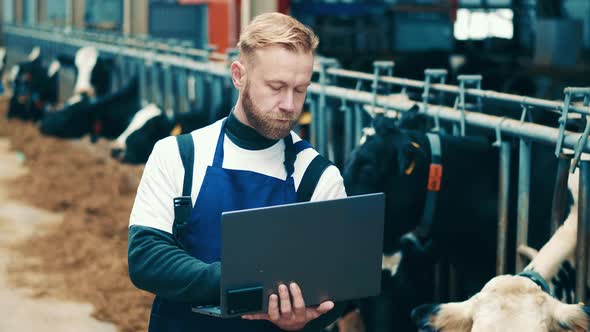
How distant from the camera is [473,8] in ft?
55.0

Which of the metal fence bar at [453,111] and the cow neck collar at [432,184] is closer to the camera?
the metal fence bar at [453,111]

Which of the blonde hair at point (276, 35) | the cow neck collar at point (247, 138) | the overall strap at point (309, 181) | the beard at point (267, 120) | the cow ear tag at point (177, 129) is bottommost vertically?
the cow ear tag at point (177, 129)

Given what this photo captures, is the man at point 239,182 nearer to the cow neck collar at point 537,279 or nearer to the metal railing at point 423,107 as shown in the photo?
the cow neck collar at point 537,279

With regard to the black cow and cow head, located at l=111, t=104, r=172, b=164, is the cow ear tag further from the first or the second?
the black cow

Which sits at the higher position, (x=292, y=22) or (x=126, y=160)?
(x=292, y=22)


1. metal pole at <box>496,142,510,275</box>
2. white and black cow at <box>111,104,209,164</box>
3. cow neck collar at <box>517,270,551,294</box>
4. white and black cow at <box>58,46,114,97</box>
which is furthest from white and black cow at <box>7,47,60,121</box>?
cow neck collar at <box>517,270,551,294</box>

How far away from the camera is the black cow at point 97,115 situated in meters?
9.68

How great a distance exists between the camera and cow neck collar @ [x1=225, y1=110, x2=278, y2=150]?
2105 millimetres

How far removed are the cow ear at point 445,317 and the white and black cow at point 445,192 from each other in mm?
1164

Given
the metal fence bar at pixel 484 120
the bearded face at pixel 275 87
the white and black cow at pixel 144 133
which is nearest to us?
the bearded face at pixel 275 87

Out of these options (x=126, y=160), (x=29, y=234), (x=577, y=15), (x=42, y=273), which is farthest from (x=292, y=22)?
(x=577, y=15)

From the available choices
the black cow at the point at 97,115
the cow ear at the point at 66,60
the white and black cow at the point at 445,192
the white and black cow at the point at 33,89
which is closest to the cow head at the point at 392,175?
the white and black cow at the point at 445,192

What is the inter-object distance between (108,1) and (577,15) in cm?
986

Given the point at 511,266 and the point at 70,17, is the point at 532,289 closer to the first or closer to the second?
the point at 511,266
